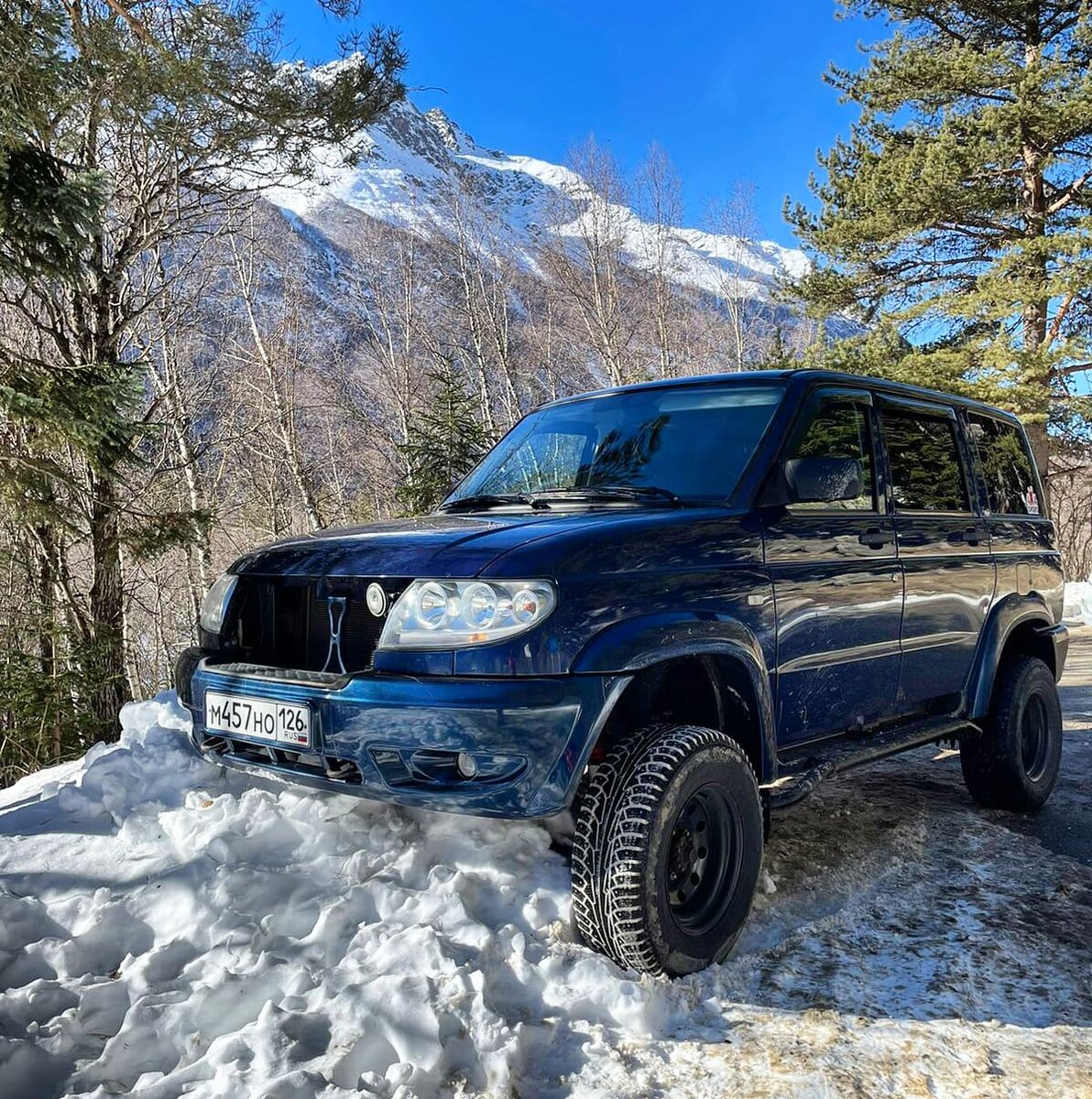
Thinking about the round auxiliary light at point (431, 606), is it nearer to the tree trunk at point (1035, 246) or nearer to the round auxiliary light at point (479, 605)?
the round auxiliary light at point (479, 605)

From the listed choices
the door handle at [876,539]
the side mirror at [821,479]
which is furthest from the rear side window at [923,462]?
the side mirror at [821,479]

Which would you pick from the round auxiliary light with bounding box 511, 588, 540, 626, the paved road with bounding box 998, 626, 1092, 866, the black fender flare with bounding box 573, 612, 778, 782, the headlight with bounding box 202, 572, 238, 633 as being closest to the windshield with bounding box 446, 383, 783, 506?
the black fender flare with bounding box 573, 612, 778, 782

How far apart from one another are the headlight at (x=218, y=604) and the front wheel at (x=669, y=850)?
148cm

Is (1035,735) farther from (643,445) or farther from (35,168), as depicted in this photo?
(35,168)

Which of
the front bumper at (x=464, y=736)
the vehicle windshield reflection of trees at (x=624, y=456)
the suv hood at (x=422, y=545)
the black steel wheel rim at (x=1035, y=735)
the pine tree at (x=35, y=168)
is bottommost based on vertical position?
the black steel wheel rim at (x=1035, y=735)

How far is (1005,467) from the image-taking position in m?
4.61

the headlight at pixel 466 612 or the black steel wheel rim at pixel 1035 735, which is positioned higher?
the headlight at pixel 466 612

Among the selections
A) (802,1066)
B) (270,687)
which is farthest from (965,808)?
(270,687)

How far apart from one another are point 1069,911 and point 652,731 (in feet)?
6.12

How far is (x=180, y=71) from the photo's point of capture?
23.4 ft

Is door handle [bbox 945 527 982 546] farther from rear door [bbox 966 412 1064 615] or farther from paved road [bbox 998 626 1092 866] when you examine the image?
paved road [bbox 998 626 1092 866]

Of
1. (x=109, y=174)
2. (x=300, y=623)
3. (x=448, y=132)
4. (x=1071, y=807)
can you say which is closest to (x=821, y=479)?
(x=300, y=623)

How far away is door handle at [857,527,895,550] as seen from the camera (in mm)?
3326

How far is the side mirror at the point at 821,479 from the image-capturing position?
9.45 feet
